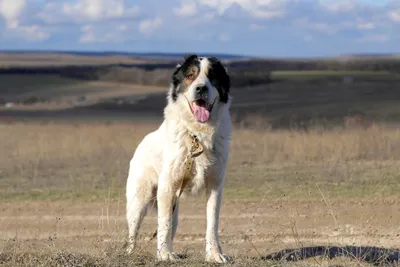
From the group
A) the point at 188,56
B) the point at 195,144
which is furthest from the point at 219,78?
the point at 195,144

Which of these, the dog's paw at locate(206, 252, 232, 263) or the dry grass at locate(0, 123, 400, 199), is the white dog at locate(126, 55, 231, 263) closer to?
the dog's paw at locate(206, 252, 232, 263)

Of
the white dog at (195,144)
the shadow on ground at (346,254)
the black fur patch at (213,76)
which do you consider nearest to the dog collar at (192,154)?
the white dog at (195,144)

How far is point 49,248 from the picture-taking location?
7074 millimetres

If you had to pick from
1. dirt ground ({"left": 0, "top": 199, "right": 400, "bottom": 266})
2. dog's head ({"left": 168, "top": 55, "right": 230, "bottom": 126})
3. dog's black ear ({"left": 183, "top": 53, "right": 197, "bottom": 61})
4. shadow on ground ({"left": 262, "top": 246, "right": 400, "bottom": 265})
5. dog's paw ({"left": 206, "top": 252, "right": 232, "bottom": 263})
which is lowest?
dirt ground ({"left": 0, "top": 199, "right": 400, "bottom": 266})

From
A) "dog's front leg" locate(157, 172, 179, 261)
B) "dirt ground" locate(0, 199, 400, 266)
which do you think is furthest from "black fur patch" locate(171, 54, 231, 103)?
"dirt ground" locate(0, 199, 400, 266)

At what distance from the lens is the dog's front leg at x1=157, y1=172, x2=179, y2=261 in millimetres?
7693

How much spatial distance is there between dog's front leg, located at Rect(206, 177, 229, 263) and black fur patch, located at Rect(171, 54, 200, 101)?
0.95 metres

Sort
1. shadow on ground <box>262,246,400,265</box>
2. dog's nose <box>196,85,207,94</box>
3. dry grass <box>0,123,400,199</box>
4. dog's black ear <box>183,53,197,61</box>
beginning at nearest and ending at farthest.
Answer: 1. dog's nose <box>196,85,207,94</box>
2. dog's black ear <box>183,53,197,61</box>
3. shadow on ground <box>262,246,400,265</box>
4. dry grass <box>0,123,400,199</box>

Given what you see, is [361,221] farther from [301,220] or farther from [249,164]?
[249,164]

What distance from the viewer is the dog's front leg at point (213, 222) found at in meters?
7.53

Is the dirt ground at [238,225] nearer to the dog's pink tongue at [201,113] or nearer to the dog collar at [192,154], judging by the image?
the dog collar at [192,154]

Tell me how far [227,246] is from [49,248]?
2.98m

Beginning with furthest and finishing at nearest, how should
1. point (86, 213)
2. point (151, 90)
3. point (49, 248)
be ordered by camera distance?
point (151, 90) → point (86, 213) → point (49, 248)

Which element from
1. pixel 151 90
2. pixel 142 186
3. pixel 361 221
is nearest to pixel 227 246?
pixel 142 186
